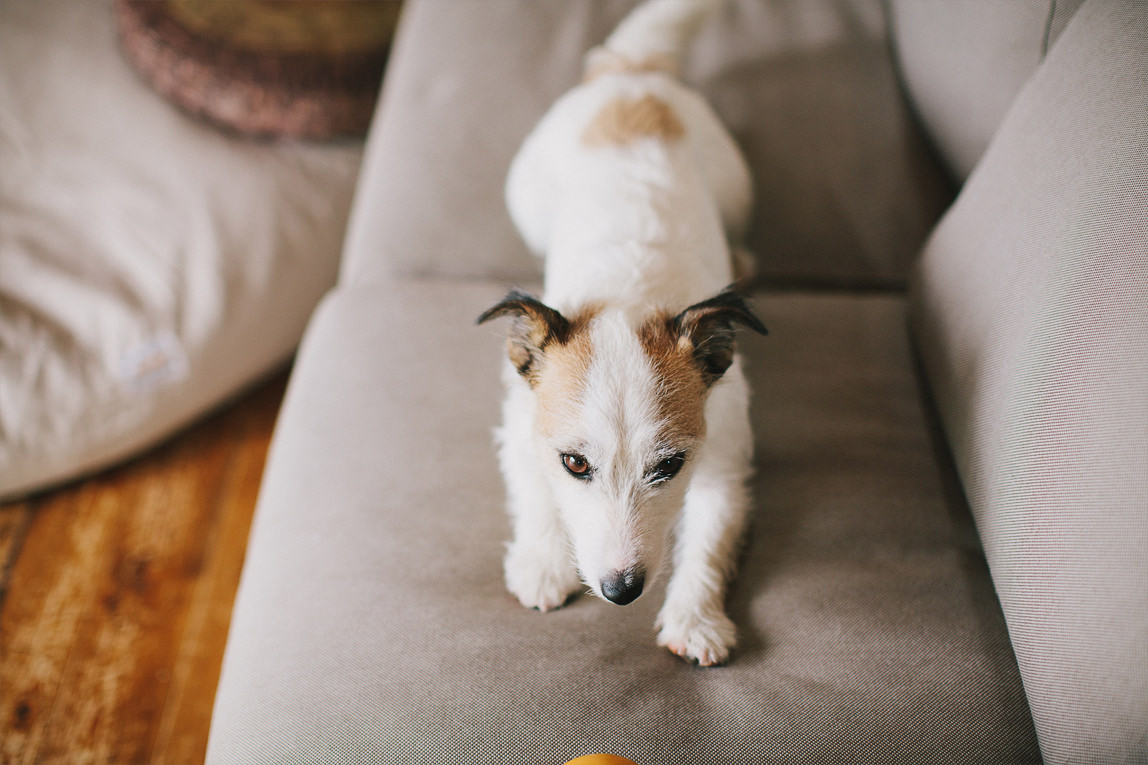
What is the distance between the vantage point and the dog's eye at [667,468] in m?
1.03

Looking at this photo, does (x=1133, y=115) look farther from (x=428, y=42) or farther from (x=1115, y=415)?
(x=428, y=42)

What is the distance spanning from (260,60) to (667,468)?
6.40 feet

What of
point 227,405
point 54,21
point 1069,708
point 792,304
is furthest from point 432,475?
point 54,21

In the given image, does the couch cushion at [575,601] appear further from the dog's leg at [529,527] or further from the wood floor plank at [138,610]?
the wood floor plank at [138,610]

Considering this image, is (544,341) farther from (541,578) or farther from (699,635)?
(699,635)

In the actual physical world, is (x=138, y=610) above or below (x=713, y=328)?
below

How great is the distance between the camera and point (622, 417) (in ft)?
3.26

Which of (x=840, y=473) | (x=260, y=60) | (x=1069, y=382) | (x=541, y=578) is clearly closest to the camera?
(x=1069, y=382)

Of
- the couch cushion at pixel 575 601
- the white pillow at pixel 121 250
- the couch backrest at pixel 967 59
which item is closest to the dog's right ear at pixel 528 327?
the couch cushion at pixel 575 601

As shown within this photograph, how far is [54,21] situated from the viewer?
2.10 meters

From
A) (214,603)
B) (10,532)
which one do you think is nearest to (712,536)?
(214,603)

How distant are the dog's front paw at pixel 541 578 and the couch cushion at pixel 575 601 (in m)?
0.02

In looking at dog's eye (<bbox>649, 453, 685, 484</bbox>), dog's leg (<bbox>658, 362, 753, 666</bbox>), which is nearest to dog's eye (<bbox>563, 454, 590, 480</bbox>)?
dog's eye (<bbox>649, 453, 685, 484</bbox>)

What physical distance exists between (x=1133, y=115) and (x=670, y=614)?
1.07 m
